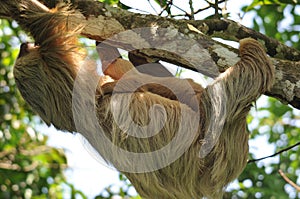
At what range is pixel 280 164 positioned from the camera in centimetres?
993

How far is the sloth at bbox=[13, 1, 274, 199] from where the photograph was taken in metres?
6.39

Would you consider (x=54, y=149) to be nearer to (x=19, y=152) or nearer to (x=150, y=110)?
(x=19, y=152)

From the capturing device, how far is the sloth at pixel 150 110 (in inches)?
252

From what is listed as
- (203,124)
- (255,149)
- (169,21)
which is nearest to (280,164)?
(255,149)

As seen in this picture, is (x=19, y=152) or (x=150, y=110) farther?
(x=19, y=152)

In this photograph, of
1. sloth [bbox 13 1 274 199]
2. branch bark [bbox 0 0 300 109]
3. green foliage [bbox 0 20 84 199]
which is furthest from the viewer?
green foliage [bbox 0 20 84 199]

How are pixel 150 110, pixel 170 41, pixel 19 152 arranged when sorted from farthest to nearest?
pixel 19 152, pixel 150 110, pixel 170 41

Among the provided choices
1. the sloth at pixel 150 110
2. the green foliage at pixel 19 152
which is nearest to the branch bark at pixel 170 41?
the sloth at pixel 150 110

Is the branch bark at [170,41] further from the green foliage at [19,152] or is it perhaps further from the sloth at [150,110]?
the green foliage at [19,152]

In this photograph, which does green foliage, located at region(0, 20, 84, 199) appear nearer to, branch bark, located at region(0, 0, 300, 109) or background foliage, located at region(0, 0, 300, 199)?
background foliage, located at region(0, 0, 300, 199)

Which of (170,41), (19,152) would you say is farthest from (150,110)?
(19,152)

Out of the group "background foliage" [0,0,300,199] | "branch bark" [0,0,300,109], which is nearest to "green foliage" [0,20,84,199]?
"background foliage" [0,0,300,199]

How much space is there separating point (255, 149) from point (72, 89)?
382 cm

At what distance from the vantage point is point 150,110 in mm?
6477
